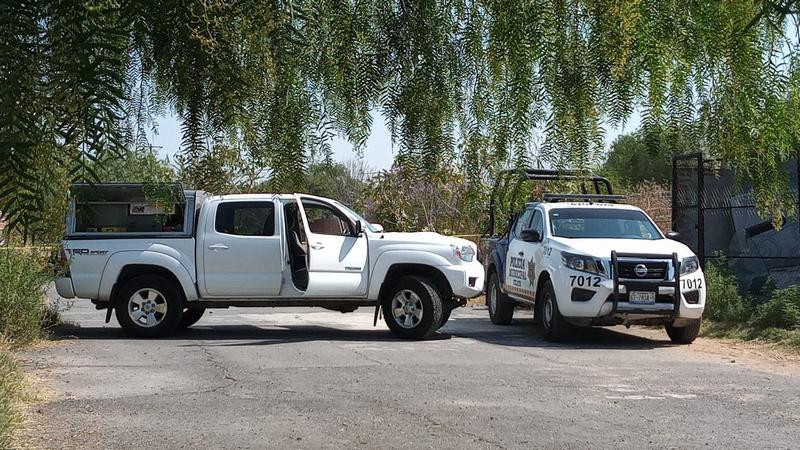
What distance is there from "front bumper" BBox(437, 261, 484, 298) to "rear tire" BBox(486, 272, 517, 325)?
7.72ft

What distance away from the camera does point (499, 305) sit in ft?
53.3

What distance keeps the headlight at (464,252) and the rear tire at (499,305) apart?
227cm

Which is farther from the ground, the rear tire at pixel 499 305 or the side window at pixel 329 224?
the side window at pixel 329 224

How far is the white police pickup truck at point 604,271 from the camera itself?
1266 cm

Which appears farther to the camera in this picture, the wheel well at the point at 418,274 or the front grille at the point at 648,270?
the wheel well at the point at 418,274

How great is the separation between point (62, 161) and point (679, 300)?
1051cm

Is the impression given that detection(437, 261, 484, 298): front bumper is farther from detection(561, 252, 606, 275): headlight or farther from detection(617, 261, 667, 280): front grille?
detection(617, 261, 667, 280): front grille

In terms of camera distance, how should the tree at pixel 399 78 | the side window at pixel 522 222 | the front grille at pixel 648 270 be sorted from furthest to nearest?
1. the side window at pixel 522 222
2. the front grille at pixel 648 270
3. the tree at pixel 399 78

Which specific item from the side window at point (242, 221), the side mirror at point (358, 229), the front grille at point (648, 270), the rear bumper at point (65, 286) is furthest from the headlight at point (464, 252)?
the rear bumper at point (65, 286)

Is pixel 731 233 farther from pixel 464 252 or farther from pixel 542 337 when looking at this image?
pixel 464 252

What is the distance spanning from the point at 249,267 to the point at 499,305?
457 cm

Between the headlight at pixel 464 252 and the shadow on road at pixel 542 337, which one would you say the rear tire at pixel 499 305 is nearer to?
the shadow on road at pixel 542 337

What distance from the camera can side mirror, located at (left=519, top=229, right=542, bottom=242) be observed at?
45.9ft

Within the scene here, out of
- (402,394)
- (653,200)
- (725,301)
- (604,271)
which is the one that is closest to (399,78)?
(402,394)
